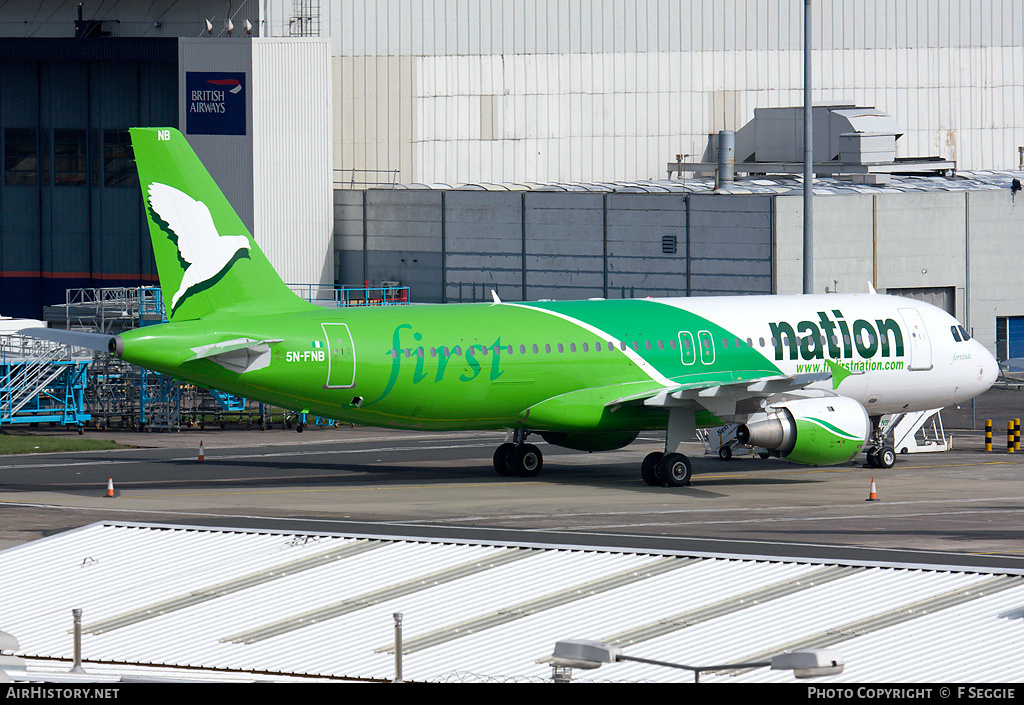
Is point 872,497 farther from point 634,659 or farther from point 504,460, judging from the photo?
point 634,659

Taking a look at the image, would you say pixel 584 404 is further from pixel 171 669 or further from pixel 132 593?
pixel 171 669

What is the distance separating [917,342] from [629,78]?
37.6m

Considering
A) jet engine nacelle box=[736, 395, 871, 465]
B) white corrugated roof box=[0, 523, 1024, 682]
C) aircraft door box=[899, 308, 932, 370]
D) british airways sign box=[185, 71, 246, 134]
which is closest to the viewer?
white corrugated roof box=[0, 523, 1024, 682]

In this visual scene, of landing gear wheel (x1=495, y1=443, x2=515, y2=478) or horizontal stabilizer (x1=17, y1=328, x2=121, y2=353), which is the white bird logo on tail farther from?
landing gear wheel (x1=495, y1=443, x2=515, y2=478)

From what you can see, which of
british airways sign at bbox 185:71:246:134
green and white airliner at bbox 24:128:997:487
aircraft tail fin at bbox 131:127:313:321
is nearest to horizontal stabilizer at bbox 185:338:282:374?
green and white airliner at bbox 24:128:997:487

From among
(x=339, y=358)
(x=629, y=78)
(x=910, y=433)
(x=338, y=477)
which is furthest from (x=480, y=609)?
(x=629, y=78)

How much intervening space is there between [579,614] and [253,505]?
18374 mm

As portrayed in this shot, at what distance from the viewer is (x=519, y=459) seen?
44.5 m

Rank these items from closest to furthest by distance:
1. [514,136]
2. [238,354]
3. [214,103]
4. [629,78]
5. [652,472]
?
[238,354], [652,472], [214,103], [514,136], [629,78]

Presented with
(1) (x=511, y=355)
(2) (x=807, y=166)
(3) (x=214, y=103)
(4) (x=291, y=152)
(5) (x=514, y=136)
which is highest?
(3) (x=214, y=103)

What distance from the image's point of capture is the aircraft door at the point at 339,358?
38812 mm

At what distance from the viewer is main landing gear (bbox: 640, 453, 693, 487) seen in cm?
4197
